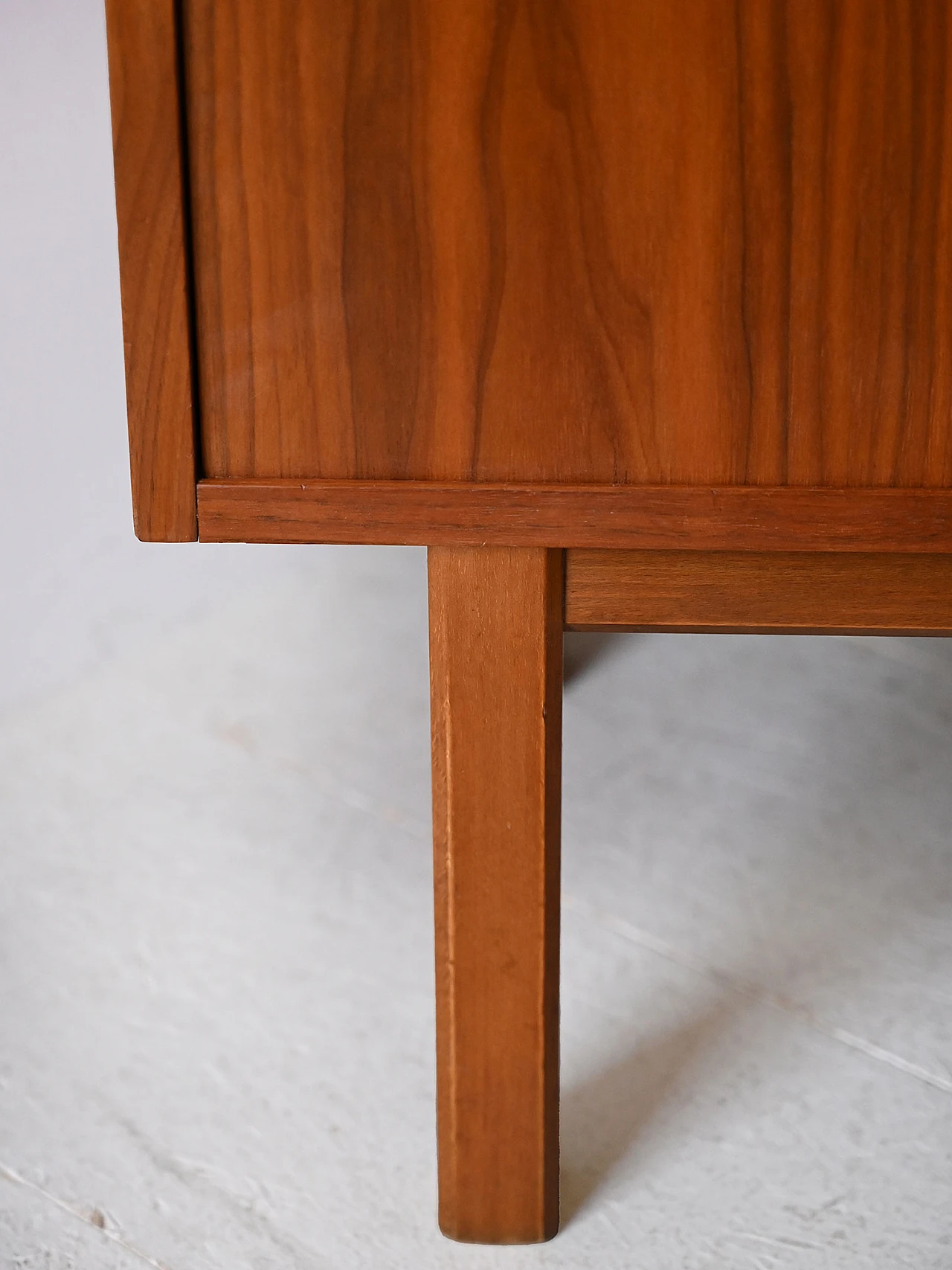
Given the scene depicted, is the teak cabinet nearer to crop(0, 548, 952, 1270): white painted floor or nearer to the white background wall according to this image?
crop(0, 548, 952, 1270): white painted floor

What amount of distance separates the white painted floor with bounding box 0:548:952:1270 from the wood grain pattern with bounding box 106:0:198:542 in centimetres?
37

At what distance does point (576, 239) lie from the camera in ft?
1.63

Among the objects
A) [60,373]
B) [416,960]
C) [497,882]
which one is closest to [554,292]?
[497,882]

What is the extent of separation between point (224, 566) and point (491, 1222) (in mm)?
994

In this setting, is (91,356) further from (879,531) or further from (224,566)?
(879,531)

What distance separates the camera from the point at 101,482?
1396 millimetres

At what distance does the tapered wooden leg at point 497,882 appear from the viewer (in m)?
0.56

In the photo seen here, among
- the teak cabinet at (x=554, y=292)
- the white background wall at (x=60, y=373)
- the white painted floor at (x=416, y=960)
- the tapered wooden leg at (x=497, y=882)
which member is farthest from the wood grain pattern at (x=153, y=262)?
the white background wall at (x=60, y=373)

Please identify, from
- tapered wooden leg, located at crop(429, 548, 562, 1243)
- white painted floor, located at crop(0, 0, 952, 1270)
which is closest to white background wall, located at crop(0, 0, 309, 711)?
white painted floor, located at crop(0, 0, 952, 1270)

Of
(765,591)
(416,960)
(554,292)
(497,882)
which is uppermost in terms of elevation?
(554,292)

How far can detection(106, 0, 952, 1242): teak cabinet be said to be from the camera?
0.48 m

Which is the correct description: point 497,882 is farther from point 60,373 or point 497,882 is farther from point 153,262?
point 60,373

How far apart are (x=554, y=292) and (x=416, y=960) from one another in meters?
0.52

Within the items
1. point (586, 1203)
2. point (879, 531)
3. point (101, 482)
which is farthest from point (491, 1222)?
point (101, 482)
